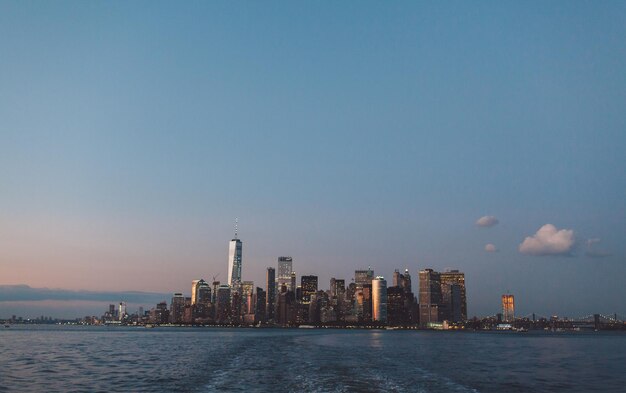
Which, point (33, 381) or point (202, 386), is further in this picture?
point (33, 381)

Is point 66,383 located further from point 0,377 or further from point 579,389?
point 579,389

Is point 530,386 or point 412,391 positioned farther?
point 530,386

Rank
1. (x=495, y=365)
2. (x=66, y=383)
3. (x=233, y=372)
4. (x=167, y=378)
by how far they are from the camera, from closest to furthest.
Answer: (x=66, y=383), (x=167, y=378), (x=233, y=372), (x=495, y=365)

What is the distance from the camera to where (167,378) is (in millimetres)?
52844

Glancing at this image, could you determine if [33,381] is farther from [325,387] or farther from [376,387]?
[376,387]

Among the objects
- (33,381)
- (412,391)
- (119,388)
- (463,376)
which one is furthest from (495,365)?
(33,381)

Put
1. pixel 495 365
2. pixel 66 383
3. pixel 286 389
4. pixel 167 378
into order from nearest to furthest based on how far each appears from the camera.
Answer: pixel 286 389, pixel 66 383, pixel 167 378, pixel 495 365

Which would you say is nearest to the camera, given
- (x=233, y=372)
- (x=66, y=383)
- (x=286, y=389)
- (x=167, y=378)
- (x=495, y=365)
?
(x=286, y=389)

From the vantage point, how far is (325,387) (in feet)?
152

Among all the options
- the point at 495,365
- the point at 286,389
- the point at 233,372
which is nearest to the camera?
the point at 286,389

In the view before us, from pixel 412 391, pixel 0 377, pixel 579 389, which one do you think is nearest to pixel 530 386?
pixel 579 389

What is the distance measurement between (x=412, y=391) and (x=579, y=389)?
18072mm

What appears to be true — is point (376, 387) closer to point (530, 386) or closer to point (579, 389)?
point (530, 386)

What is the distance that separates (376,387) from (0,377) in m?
36.6
